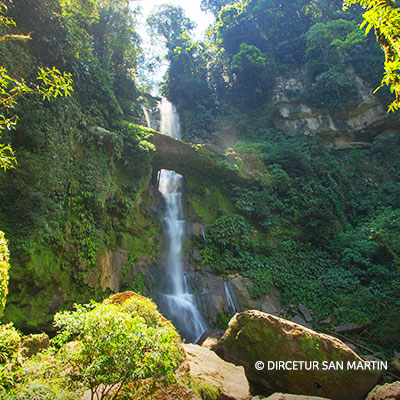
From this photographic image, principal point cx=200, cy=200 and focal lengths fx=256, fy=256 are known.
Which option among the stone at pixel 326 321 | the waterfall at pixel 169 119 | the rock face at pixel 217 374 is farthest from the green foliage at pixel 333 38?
the rock face at pixel 217 374

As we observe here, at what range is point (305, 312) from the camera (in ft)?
34.9

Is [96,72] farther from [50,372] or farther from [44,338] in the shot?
[50,372]

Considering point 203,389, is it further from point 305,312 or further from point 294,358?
point 305,312

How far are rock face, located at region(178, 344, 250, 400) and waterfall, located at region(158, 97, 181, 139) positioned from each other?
16900mm

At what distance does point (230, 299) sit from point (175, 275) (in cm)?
265

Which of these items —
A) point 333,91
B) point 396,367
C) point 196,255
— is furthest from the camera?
point 333,91

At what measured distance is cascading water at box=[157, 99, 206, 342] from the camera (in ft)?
30.5

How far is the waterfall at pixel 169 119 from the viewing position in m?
20.1

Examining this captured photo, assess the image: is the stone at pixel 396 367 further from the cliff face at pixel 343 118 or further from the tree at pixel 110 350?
the cliff face at pixel 343 118

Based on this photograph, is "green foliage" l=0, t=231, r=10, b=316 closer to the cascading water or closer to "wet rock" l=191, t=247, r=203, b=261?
the cascading water

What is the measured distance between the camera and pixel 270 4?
23.2m

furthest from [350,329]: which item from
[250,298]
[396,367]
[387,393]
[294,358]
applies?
[387,393]

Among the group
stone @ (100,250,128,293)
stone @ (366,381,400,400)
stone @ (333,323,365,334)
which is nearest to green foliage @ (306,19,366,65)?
stone @ (333,323,365,334)

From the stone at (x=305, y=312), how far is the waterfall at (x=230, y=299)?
2.71m
